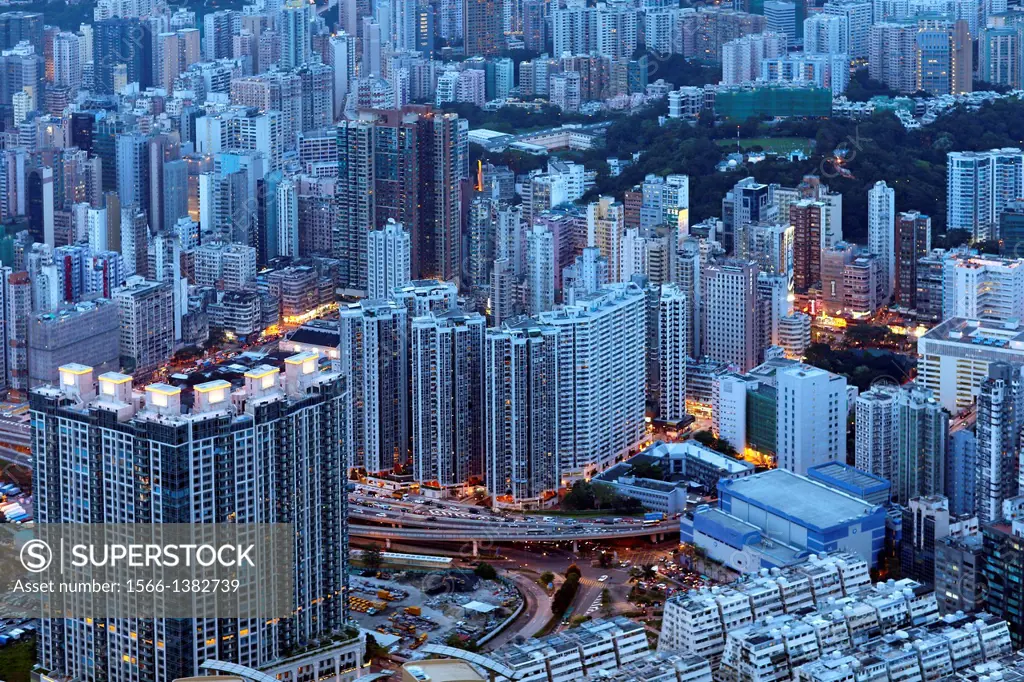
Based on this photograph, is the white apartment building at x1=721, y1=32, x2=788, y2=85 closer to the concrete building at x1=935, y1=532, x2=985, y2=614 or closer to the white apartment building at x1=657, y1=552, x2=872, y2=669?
the concrete building at x1=935, y1=532, x2=985, y2=614

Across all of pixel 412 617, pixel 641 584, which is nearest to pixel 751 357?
pixel 641 584

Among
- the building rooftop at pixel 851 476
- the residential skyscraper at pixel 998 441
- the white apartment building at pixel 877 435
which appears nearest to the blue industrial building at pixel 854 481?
the building rooftop at pixel 851 476

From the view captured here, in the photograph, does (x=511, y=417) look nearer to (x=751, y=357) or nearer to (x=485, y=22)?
(x=751, y=357)

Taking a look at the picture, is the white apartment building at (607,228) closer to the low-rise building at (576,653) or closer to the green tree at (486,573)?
the green tree at (486,573)

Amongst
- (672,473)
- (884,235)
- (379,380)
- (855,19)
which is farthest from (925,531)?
(855,19)

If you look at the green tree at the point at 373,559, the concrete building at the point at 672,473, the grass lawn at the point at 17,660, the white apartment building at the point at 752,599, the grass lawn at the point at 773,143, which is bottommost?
the grass lawn at the point at 17,660
